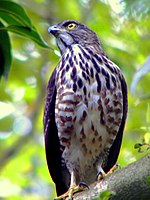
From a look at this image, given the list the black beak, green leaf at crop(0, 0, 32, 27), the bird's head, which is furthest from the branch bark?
the black beak

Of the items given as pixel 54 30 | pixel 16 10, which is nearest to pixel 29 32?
pixel 16 10

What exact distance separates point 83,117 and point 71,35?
3.46 ft

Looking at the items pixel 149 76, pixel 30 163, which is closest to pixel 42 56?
pixel 149 76

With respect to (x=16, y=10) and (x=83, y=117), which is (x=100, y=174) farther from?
(x=16, y=10)

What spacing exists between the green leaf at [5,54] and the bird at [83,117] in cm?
48

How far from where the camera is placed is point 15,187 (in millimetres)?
7602

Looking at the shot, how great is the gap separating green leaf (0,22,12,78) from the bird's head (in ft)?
3.07

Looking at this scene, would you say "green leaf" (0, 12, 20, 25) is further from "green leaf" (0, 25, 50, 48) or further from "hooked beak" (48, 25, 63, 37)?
"hooked beak" (48, 25, 63, 37)

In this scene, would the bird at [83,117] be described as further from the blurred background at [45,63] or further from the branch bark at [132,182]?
the branch bark at [132,182]

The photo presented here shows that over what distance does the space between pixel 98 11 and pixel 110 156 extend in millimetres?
2149

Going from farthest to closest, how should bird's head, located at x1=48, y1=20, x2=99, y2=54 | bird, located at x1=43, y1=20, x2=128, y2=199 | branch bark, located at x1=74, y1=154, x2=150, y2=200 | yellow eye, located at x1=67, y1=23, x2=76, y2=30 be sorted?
yellow eye, located at x1=67, y1=23, x2=76, y2=30 < bird's head, located at x1=48, y1=20, x2=99, y2=54 < bird, located at x1=43, y1=20, x2=128, y2=199 < branch bark, located at x1=74, y1=154, x2=150, y2=200

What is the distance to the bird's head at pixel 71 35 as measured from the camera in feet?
17.6

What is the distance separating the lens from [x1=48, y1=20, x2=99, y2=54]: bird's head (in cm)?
538

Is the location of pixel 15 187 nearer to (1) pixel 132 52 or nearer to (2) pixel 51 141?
(1) pixel 132 52
